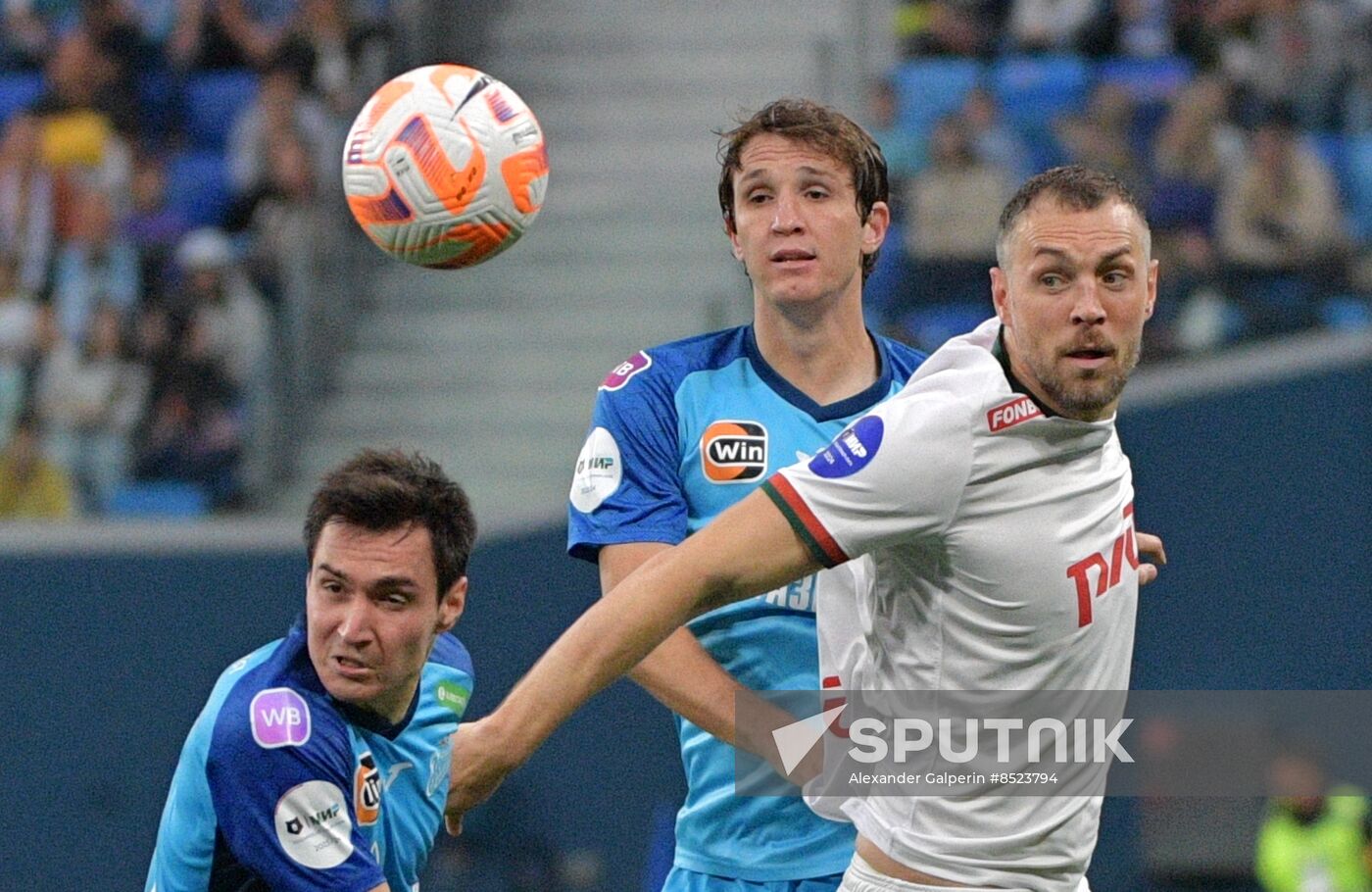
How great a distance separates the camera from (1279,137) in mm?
9742

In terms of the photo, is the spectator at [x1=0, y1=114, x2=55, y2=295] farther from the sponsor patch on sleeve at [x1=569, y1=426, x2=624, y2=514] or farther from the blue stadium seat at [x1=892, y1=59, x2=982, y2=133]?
the sponsor patch on sleeve at [x1=569, y1=426, x2=624, y2=514]

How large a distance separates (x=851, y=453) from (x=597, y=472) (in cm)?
127

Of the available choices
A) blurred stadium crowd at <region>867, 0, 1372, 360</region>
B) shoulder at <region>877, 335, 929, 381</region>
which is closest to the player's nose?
shoulder at <region>877, 335, 929, 381</region>

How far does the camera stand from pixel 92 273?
10.7 m

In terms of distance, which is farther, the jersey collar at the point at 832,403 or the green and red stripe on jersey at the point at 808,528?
the jersey collar at the point at 832,403

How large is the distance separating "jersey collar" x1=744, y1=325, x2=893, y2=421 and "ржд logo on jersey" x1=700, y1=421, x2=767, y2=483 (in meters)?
0.11

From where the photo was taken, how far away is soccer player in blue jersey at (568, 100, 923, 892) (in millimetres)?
4465

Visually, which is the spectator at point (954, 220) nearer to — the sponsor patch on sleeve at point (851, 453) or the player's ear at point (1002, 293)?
the player's ear at point (1002, 293)

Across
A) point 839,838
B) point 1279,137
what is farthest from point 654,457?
point 1279,137

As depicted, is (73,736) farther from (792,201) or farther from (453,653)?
(792,201)

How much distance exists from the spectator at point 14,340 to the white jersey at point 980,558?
710cm

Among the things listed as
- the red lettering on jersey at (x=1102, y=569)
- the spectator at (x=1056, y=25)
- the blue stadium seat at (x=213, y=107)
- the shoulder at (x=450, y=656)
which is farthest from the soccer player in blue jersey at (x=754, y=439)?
the blue stadium seat at (x=213, y=107)

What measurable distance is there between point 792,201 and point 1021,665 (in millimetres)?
1345

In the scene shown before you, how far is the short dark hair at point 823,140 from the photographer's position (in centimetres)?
454
